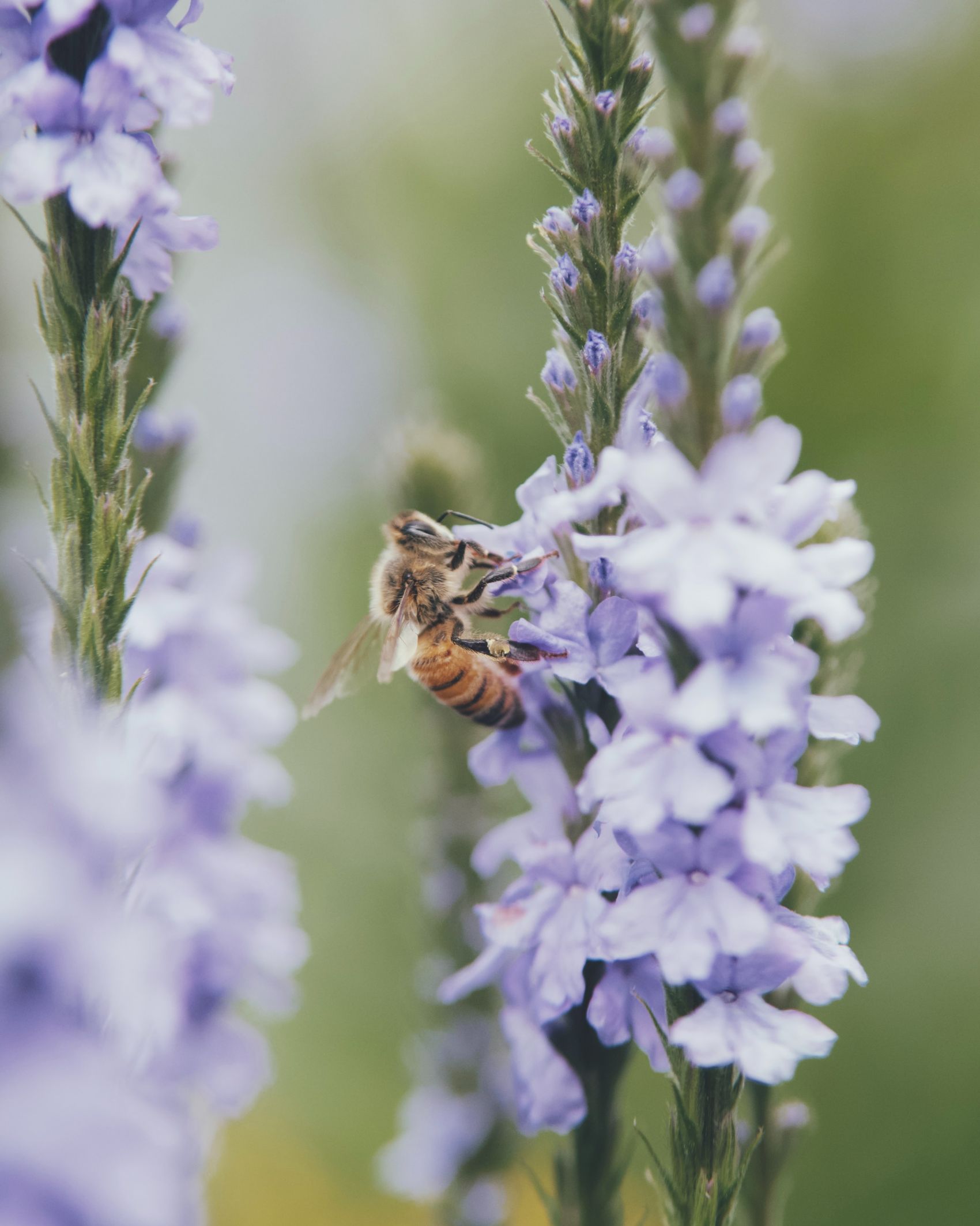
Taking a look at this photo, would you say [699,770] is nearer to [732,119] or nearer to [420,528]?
[732,119]

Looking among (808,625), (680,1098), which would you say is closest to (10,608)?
(680,1098)

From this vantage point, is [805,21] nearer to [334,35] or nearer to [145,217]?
[334,35]

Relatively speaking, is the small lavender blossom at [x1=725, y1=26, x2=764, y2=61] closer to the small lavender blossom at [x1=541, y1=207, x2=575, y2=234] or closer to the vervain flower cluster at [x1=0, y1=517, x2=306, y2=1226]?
the small lavender blossom at [x1=541, y1=207, x2=575, y2=234]

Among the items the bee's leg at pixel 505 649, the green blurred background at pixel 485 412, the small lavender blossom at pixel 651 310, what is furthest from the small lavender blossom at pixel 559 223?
the green blurred background at pixel 485 412

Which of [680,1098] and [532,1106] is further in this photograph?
[532,1106]

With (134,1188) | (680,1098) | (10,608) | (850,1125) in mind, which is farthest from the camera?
(850,1125)

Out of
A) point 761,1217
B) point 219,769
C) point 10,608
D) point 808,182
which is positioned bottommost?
point 761,1217

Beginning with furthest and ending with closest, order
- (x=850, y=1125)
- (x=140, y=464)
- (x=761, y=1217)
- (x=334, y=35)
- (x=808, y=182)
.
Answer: (x=334, y=35), (x=808, y=182), (x=850, y=1125), (x=140, y=464), (x=761, y=1217)
